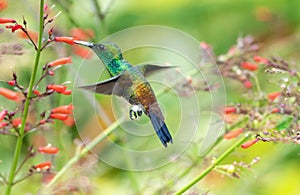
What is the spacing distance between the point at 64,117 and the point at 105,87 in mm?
356

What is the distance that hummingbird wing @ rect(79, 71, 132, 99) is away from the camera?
1699 millimetres

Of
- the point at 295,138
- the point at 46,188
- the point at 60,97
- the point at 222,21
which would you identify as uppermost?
the point at 222,21

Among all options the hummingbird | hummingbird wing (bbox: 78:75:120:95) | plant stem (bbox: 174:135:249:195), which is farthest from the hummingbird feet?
plant stem (bbox: 174:135:249:195)

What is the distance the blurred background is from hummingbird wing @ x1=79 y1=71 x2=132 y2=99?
0.36 meters

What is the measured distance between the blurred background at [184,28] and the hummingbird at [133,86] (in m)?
0.27

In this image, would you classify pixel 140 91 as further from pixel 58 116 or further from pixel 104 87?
pixel 58 116

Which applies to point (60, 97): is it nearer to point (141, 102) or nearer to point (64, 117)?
point (64, 117)

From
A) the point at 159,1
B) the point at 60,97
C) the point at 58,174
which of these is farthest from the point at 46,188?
the point at 159,1

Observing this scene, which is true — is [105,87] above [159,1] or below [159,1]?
below

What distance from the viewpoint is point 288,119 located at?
231cm

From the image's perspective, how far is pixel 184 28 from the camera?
6539 millimetres

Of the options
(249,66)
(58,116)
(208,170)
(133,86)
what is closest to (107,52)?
(133,86)

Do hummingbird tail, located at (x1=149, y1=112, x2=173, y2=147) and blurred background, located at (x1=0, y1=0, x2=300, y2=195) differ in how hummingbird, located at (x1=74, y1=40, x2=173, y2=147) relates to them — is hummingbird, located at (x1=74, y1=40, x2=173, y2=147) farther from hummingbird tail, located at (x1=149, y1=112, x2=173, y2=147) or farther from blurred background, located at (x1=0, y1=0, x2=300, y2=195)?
blurred background, located at (x1=0, y1=0, x2=300, y2=195)

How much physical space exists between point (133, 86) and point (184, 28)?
187 inches
